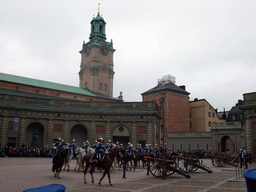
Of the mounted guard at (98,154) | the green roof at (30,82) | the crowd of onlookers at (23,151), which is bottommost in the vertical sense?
the crowd of onlookers at (23,151)

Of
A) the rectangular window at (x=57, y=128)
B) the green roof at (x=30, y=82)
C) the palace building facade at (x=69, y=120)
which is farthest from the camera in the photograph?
the green roof at (x=30, y=82)

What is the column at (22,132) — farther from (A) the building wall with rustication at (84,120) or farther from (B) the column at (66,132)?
(B) the column at (66,132)

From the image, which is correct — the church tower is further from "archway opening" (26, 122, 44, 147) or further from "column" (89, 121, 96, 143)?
"archway opening" (26, 122, 44, 147)

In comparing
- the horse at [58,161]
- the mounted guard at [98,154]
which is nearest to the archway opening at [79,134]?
the horse at [58,161]

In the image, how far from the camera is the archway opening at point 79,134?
4569 cm

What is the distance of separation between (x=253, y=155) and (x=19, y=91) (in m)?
44.0

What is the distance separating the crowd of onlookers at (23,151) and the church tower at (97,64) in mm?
39310

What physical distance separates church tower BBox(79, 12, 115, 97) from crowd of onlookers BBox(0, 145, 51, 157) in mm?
39310

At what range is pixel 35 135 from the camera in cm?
4300

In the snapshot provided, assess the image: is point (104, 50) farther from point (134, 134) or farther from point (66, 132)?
point (134, 134)

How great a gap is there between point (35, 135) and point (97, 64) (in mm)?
41770

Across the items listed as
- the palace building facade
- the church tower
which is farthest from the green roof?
the church tower

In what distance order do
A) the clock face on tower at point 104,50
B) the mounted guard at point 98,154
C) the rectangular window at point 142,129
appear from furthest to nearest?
the clock face on tower at point 104,50
the rectangular window at point 142,129
the mounted guard at point 98,154

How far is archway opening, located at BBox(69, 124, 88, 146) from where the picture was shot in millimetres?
45688
